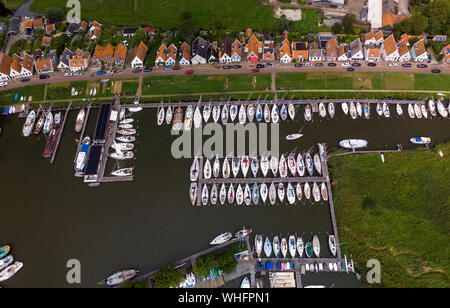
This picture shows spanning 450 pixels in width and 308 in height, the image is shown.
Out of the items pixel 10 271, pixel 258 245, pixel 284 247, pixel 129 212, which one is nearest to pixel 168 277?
pixel 129 212

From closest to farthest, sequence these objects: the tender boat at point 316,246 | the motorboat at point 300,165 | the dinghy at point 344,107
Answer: the tender boat at point 316,246, the motorboat at point 300,165, the dinghy at point 344,107

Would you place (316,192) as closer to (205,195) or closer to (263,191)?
(263,191)

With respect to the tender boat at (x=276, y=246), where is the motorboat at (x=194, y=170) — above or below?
above

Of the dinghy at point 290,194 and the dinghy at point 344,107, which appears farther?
the dinghy at point 344,107

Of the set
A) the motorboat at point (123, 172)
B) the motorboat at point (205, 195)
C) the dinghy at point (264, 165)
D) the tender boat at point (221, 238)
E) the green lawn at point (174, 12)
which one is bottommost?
the tender boat at point (221, 238)

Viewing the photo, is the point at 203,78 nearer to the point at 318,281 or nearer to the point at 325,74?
the point at 325,74

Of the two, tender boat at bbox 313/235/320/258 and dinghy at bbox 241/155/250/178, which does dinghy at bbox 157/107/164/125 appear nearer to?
dinghy at bbox 241/155/250/178

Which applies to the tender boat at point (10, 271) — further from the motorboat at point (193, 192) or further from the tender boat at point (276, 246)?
the tender boat at point (276, 246)

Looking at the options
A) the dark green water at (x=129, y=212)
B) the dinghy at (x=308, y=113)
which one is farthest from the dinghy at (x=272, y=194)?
the dinghy at (x=308, y=113)
